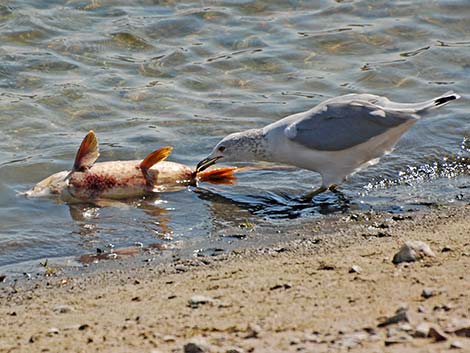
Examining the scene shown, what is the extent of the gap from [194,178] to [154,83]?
2743 mm

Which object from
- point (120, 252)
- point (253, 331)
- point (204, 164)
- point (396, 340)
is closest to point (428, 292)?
point (396, 340)

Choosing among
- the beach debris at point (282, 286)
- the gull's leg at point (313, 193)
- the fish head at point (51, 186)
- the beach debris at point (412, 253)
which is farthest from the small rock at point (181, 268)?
the gull's leg at point (313, 193)

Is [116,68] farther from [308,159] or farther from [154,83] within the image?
[308,159]

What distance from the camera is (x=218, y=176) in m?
9.28

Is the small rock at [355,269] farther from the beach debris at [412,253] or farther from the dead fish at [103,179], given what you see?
the dead fish at [103,179]

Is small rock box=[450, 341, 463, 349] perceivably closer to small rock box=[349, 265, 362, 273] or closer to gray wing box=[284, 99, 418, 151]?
small rock box=[349, 265, 362, 273]

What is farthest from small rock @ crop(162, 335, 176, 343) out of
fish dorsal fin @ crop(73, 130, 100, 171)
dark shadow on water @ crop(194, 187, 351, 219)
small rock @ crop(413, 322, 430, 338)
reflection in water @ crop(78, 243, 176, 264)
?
fish dorsal fin @ crop(73, 130, 100, 171)

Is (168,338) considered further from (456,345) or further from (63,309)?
(456,345)

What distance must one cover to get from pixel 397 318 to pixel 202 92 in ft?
23.6

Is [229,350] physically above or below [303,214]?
above

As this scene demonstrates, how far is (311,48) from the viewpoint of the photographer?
12.7 meters

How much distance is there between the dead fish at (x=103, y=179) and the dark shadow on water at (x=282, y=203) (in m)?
0.44

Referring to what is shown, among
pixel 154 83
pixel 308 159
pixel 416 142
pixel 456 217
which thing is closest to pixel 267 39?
pixel 154 83

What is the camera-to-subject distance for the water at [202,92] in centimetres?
835
